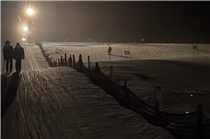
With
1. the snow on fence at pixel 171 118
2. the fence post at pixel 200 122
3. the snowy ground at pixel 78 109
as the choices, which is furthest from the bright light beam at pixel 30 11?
the fence post at pixel 200 122

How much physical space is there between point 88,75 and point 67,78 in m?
1.09

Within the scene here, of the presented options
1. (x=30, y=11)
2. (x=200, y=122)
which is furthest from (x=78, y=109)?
(x=30, y=11)

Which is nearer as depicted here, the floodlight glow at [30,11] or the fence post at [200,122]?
the fence post at [200,122]

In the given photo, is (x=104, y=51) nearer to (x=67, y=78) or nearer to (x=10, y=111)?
(x=67, y=78)

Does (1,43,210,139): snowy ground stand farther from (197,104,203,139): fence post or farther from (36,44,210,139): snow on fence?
(197,104,203,139): fence post

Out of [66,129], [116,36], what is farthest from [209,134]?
[116,36]

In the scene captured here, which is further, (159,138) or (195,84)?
(195,84)

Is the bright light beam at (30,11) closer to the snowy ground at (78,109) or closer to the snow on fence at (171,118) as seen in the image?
the snowy ground at (78,109)

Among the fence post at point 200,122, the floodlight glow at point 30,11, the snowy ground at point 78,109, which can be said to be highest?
the floodlight glow at point 30,11

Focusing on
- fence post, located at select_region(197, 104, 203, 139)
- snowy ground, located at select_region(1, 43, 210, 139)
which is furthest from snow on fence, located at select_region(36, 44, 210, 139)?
snowy ground, located at select_region(1, 43, 210, 139)

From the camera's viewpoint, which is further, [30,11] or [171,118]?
[30,11]

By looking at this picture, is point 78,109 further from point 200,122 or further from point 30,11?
point 30,11

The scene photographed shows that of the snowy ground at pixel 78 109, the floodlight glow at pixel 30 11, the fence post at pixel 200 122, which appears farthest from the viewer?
the floodlight glow at pixel 30 11

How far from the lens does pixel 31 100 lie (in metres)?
8.64
